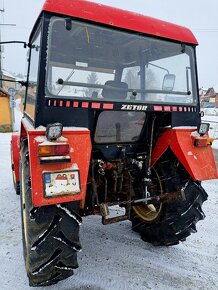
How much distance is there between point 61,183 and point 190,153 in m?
1.39

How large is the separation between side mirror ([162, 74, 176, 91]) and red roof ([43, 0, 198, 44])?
363 mm

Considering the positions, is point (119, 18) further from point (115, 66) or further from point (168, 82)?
point (168, 82)

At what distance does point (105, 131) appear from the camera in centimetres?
264

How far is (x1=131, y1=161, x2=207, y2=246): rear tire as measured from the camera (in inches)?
112

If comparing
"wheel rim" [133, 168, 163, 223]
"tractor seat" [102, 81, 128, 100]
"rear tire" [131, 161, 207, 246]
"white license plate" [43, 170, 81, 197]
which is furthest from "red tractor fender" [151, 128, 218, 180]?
"white license plate" [43, 170, 81, 197]

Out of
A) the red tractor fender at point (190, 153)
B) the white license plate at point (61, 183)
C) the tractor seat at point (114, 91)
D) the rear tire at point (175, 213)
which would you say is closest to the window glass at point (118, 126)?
the tractor seat at point (114, 91)

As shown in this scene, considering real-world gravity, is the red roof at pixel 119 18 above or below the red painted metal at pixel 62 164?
above

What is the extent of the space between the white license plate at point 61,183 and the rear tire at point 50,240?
0.18 m

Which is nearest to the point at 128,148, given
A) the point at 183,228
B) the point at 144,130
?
the point at 144,130

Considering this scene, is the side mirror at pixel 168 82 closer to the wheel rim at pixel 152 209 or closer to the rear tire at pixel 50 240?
the wheel rim at pixel 152 209

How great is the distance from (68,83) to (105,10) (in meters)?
0.71

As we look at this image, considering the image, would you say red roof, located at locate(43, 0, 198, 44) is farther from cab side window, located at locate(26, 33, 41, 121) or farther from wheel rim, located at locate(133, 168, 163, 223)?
wheel rim, located at locate(133, 168, 163, 223)

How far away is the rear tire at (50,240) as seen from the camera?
2025mm

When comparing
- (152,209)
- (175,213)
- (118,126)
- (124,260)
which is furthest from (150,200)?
(118,126)
